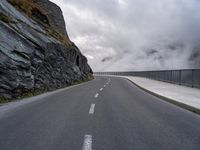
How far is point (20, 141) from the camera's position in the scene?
5090 mm

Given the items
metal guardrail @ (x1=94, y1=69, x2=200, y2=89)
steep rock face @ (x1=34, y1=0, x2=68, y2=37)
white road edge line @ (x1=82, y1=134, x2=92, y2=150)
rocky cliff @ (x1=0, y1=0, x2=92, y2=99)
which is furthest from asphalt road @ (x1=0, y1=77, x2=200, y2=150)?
steep rock face @ (x1=34, y1=0, x2=68, y2=37)

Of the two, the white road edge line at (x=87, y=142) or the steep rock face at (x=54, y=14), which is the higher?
the steep rock face at (x=54, y=14)

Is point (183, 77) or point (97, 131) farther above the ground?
point (183, 77)

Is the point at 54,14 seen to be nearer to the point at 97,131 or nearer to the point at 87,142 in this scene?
the point at 97,131

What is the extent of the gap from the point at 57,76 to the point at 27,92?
7.56 metres

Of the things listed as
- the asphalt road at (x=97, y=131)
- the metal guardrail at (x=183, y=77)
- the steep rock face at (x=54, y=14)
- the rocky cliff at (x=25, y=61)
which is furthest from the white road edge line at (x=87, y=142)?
the steep rock face at (x=54, y=14)

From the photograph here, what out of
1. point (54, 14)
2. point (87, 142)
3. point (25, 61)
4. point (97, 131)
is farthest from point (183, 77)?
point (54, 14)

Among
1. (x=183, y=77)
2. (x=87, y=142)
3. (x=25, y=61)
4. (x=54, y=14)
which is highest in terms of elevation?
(x=54, y=14)

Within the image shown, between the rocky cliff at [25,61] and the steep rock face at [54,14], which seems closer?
the rocky cliff at [25,61]

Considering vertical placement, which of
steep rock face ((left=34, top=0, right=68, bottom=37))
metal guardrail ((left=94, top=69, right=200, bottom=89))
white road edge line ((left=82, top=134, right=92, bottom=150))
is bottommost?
white road edge line ((left=82, top=134, right=92, bottom=150))

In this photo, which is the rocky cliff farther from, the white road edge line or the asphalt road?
the white road edge line

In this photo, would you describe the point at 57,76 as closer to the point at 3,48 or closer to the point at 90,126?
the point at 3,48

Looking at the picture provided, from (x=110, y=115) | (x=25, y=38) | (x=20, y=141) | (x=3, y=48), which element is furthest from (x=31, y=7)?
(x=20, y=141)

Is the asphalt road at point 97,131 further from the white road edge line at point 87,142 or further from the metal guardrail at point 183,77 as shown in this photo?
the metal guardrail at point 183,77
